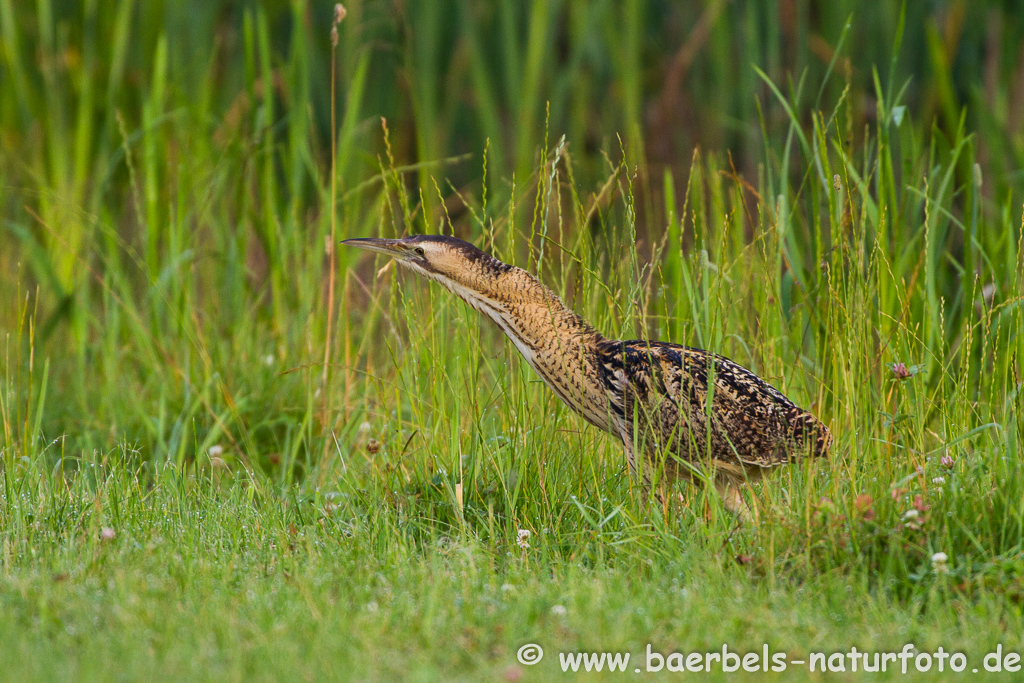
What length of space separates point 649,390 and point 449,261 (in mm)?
817

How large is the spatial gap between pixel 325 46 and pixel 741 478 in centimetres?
479

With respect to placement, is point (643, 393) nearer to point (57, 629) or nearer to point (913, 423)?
point (913, 423)

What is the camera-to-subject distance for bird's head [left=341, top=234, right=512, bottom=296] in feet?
13.3

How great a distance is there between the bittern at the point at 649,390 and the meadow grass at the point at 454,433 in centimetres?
13

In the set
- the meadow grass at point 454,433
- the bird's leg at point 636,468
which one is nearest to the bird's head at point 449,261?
the meadow grass at point 454,433

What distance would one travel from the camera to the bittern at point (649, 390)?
3832 millimetres

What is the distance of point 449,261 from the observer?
407 centimetres

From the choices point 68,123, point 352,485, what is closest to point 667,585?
point 352,485

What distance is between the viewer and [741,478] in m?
4.04

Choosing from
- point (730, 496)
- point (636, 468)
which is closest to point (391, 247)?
point (636, 468)

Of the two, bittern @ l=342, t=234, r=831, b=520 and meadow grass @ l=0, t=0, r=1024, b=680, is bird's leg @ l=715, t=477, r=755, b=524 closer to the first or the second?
bittern @ l=342, t=234, r=831, b=520

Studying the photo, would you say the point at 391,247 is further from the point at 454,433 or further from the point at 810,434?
the point at 810,434

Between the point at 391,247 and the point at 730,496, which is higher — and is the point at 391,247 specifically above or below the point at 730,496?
above

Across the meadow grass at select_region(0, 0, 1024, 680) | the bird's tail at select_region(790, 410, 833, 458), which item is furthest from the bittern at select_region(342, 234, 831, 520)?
the meadow grass at select_region(0, 0, 1024, 680)
